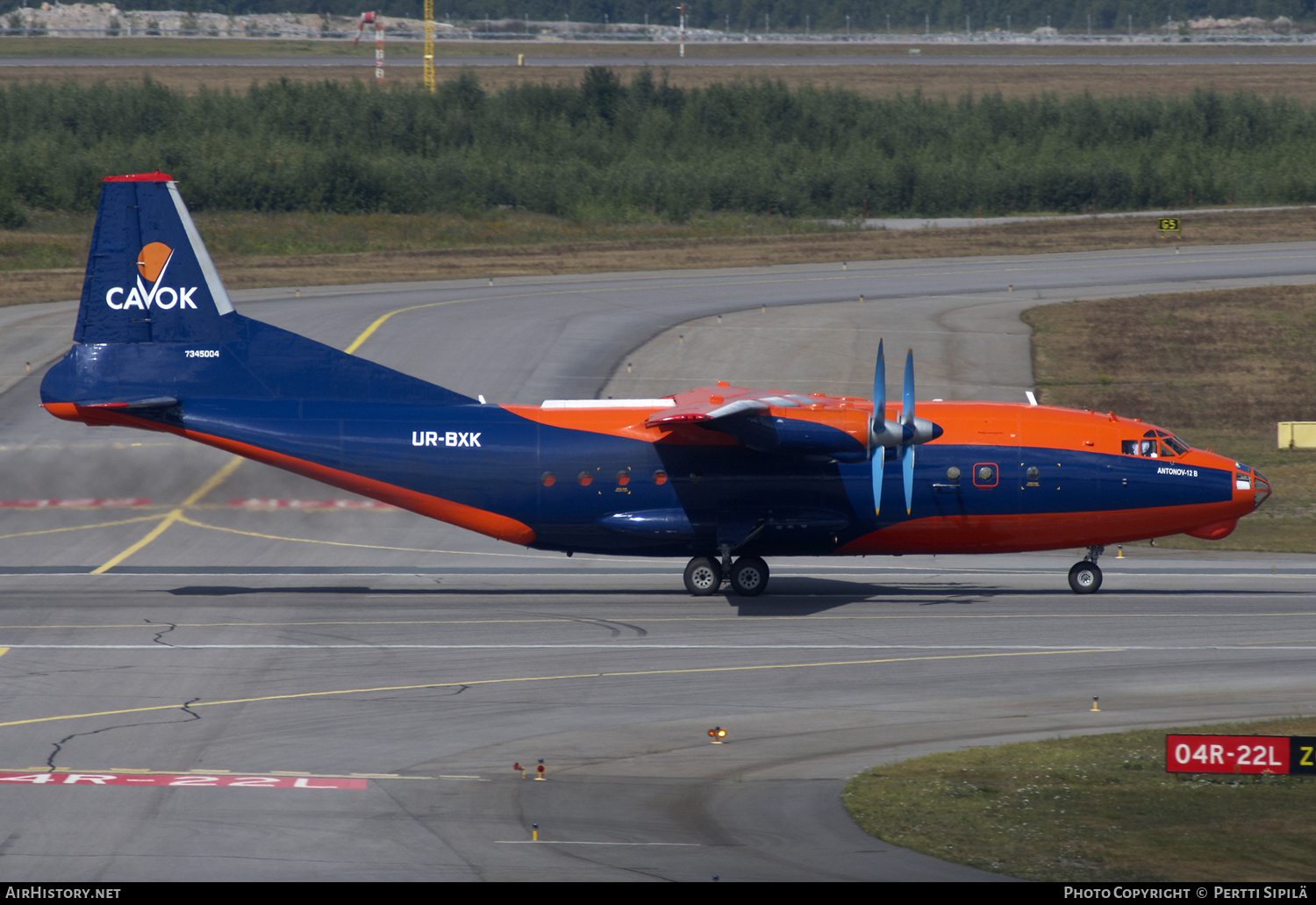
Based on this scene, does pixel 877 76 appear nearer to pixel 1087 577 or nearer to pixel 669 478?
pixel 1087 577

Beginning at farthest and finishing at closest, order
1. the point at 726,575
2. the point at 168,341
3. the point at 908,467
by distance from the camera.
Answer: the point at 726,575, the point at 168,341, the point at 908,467

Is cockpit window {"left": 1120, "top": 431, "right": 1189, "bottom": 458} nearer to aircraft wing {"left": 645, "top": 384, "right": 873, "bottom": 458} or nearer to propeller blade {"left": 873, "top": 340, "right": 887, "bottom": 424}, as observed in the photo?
aircraft wing {"left": 645, "top": 384, "right": 873, "bottom": 458}

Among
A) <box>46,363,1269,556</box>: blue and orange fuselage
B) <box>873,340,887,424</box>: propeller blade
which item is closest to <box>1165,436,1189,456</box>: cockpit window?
<box>46,363,1269,556</box>: blue and orange fuselage

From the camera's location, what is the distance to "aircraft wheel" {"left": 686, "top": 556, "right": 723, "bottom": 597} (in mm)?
30328

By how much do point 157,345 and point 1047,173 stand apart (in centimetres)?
7330

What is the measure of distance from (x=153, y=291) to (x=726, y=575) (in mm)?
14649

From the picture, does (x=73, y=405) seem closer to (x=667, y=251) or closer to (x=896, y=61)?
(x=667, y=251)

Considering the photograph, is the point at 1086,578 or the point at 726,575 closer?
the point at 726,575

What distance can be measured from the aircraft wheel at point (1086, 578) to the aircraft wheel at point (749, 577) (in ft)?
23.8

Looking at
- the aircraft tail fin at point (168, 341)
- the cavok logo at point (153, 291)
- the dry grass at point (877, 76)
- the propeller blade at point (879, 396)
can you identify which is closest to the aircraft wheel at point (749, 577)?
the propeller blade at point (879, 396)

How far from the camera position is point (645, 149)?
319ft

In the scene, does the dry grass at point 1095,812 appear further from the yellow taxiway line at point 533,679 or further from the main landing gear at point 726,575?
the main landing gear at point 726,575

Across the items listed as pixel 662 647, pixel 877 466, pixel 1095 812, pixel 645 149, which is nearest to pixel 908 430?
pixel 877 466

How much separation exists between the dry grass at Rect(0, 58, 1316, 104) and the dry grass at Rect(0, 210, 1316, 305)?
39.2 metres
